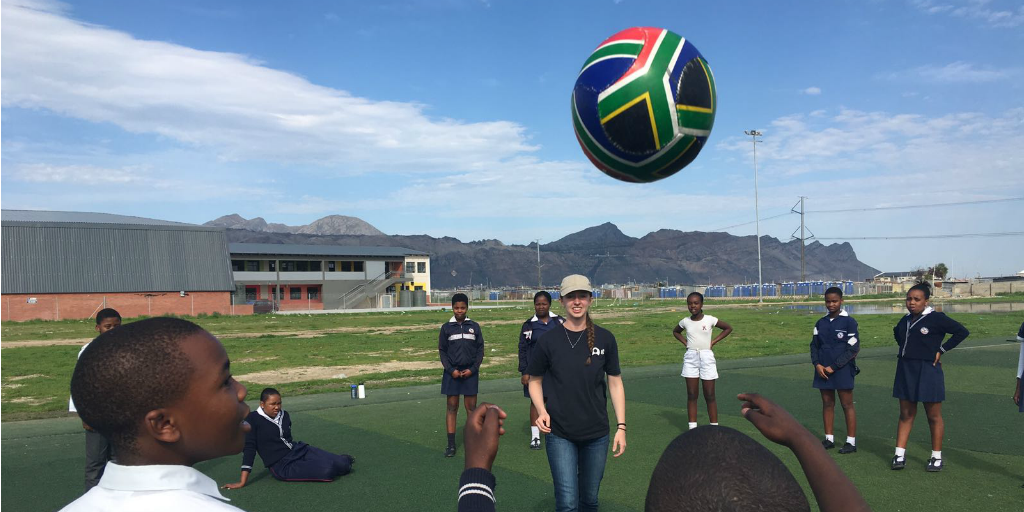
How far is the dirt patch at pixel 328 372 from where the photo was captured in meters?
16.3

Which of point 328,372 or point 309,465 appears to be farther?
point 328,372

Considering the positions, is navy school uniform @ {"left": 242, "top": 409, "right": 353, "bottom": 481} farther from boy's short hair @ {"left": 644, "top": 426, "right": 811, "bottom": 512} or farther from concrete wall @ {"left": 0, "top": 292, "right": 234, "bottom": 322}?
concrete wall @ {"left": 0, "top": 292, "right": 234, "bottom": 322}

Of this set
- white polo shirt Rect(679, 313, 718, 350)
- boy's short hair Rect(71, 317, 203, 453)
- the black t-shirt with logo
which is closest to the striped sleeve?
boy's short hair Rect(71, 317, 203, 453)

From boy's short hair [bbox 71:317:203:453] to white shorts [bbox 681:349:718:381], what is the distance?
27.9 feet

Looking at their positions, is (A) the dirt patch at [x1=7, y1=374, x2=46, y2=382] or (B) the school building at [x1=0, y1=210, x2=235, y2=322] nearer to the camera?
(A) the dirt patch at [x1=7, y1=374, x2=46, y2=382]

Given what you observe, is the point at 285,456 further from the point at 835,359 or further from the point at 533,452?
the point at 835,359

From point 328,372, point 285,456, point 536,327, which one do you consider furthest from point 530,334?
point 328,372

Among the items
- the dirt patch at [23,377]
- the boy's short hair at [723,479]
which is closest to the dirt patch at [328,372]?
the dirt patch at [23,377]

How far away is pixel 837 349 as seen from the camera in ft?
27.3

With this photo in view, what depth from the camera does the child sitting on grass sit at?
5.21ft

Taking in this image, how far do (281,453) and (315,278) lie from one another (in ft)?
205

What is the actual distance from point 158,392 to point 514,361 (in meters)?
17.5

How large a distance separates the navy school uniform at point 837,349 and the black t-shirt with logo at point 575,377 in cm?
424

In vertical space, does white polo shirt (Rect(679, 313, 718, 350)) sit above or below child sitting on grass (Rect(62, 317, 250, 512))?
below
